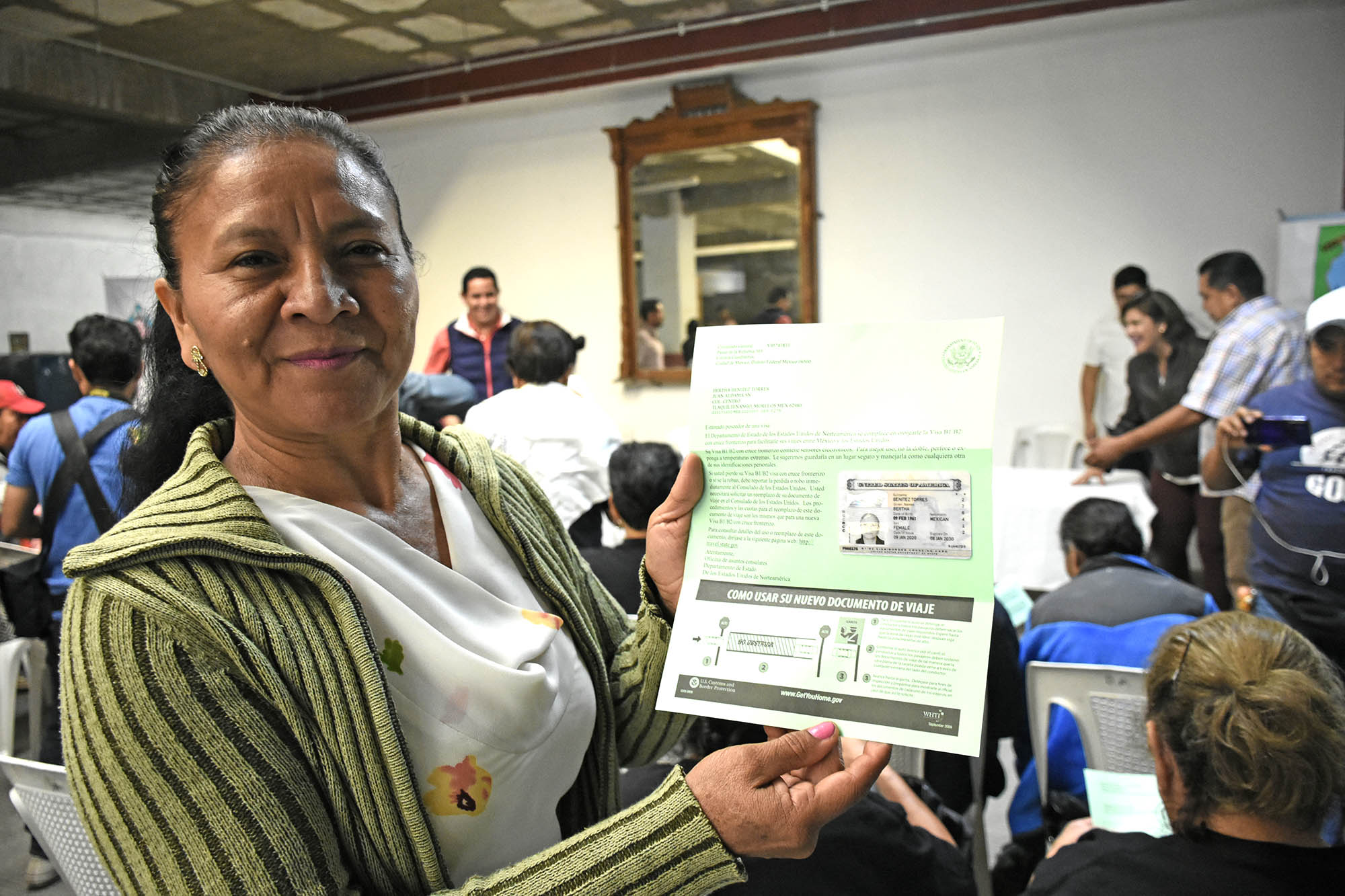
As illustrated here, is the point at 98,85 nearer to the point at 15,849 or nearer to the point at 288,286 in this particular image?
the point at 15,849

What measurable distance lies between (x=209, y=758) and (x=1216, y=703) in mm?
1285

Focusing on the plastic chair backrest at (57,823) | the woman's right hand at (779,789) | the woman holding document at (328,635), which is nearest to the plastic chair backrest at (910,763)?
the woman holding document at (328,635)

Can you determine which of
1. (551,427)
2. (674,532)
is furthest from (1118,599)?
(551,427)

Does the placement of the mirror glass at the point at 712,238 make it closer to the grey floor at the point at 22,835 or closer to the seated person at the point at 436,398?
the seated person at the point at 436,398

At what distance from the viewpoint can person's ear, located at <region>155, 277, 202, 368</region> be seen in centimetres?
88

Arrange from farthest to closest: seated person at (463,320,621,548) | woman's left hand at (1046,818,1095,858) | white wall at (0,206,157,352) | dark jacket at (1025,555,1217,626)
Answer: white wall at (0,206,157,352), seated person at (463,320,621,548), dark jacket at (1025,555,1217,626), woman's left hand at (1046,818,1095,858)

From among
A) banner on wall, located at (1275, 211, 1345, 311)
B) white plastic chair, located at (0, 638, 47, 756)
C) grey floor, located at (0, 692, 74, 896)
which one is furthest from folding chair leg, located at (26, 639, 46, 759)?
banner on wall, located at (1275, 211, 1345, 311)

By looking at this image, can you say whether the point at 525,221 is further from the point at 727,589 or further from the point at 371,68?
the point at 727,589

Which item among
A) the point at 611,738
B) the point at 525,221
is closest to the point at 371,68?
the point at 525,221

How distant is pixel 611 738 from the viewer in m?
1.05

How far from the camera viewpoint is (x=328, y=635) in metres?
0.78

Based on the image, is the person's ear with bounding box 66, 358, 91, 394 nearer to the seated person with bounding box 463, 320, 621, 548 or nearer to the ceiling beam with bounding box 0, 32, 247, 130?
the seated person with bounding box 463, 320, 621, 548

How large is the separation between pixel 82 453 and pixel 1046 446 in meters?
4.94

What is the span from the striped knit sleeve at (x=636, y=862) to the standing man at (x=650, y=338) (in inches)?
230
